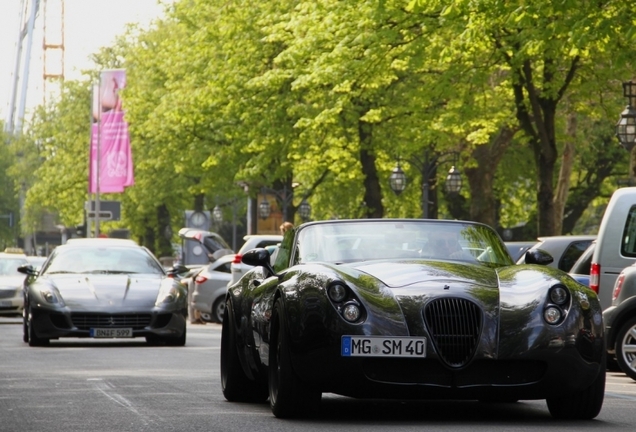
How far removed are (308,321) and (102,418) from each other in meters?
1.52

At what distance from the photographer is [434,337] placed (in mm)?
9609

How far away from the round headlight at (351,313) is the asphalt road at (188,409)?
0.62m

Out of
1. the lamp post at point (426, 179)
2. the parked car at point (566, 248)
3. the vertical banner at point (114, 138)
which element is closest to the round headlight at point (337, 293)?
the parked car at point (566, 248)

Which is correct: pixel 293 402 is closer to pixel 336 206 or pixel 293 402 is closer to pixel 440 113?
pixel 440 113

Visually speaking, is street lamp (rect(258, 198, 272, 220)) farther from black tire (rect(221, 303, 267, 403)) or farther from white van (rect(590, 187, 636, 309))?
black tire (rect(221, 303, 267, 403))

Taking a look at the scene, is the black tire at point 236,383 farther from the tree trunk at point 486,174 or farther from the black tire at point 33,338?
the tree trunk at point 486,174

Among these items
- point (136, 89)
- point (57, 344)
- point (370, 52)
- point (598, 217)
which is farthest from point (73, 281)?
point (598, 217)

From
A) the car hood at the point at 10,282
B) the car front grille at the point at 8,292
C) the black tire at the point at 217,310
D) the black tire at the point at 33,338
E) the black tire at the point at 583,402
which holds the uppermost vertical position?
the black tire at the point at 583,402

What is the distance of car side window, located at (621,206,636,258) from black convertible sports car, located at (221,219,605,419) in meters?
6.64

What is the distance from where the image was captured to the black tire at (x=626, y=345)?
626 inches

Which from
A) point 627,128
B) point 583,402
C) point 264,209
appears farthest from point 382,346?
point 264,209

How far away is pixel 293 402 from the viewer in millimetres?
9992

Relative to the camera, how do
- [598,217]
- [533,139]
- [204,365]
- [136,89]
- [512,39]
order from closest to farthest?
[204,365], [512,39], [533,139], [136,89], [598,217]

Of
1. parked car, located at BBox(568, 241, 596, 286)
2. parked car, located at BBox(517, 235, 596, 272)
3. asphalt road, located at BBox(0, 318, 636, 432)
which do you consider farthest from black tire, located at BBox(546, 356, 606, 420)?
parked car, located at BBox(517, 235, 596, 272)
